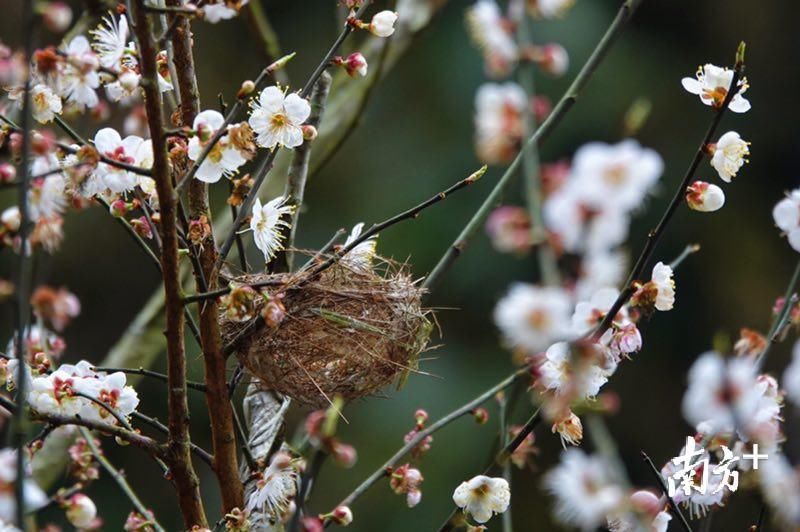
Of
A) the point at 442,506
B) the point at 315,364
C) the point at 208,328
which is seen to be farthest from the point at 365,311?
the point at 442,506

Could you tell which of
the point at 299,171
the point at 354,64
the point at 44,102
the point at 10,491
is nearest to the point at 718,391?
the point at 10,491

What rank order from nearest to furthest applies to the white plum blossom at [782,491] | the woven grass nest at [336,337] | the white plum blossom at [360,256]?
the white plum blossom at [782,491]
the woven grass nest at [336,337]
the white plum blossom at [360,256]

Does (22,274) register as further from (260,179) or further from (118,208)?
(260,179)

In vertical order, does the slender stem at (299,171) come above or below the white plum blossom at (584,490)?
above

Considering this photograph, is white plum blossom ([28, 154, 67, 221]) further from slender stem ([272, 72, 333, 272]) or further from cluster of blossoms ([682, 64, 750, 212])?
cluster of blossoms ([682, 64, 750, 212])

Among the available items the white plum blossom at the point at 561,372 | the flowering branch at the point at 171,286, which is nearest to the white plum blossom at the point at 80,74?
the flowering branch at the point at 171,286

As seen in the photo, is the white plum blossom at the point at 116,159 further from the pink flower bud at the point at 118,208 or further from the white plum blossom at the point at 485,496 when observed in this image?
the white plum blossom at the point at 485,496
